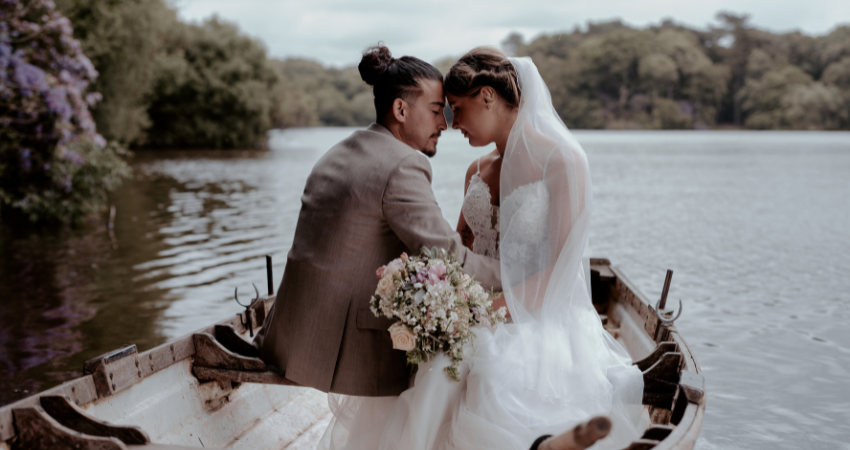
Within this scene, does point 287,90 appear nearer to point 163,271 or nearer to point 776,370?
point 163,271

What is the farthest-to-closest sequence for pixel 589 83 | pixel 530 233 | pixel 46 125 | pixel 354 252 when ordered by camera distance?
pixel 589 83
pixel 46 125
pixel 530 233
pixel 354 252

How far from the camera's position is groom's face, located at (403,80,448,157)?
2.69 metres

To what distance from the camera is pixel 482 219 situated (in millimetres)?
3424

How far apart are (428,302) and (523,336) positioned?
2.20 feet

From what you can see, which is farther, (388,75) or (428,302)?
(388,75)

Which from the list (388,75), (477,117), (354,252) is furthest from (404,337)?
(477,117)

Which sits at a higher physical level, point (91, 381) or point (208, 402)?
point (91, 381)

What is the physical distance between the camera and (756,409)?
6.27m

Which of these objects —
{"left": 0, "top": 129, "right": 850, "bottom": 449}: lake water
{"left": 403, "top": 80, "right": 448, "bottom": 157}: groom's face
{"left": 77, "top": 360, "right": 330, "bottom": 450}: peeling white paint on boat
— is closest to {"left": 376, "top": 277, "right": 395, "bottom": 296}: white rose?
{"left": 403, "top": 80, "right": 448, "bottom": 157}: groom's face

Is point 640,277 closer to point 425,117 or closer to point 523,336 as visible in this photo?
point 523,336

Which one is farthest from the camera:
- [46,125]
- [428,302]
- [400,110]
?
[46,125]

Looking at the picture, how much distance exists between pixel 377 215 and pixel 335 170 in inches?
10.1

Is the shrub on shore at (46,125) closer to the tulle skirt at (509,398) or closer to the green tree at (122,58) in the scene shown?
the green tree at (122,58)

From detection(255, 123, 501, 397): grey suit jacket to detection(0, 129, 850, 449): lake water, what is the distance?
A: 4.17 m
